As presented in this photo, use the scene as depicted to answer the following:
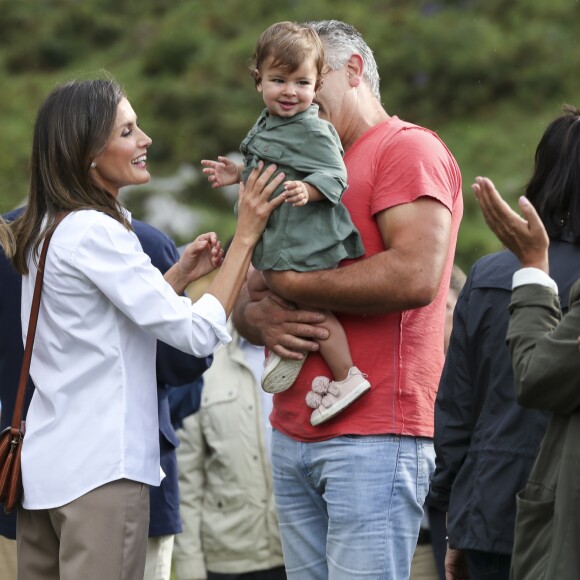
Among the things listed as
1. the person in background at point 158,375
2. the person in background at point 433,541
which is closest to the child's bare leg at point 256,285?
the person in background at point 158,375

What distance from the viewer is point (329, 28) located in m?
3.83

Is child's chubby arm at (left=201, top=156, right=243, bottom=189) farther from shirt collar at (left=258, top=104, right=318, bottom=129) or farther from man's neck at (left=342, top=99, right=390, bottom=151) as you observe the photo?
man's neck at (left=342, top=99, right=390, bottom=151)

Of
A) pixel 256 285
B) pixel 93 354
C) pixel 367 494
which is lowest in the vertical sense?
pixel 367 494

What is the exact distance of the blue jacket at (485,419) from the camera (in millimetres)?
3354

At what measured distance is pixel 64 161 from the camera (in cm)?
358

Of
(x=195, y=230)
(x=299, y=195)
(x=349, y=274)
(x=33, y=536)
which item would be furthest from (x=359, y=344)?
(x=195, y=230)

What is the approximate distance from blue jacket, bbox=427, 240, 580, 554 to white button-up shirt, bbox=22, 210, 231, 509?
0.77m

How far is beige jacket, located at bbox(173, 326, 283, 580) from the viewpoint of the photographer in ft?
17.8

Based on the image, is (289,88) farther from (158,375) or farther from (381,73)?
(381,73)

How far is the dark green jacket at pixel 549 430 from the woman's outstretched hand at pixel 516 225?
3.2 inches

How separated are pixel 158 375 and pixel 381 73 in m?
8.12

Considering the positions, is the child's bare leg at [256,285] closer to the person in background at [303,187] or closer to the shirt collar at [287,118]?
the person in background at [303,187]

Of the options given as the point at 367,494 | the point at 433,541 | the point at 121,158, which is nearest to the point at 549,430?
the point at 367,494

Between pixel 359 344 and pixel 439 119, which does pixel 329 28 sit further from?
pixel 439 119
